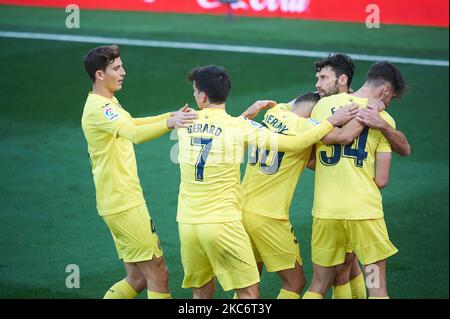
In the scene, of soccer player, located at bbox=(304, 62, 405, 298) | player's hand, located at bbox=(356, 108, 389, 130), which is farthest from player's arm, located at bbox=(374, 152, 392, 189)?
player's hand, located at bbox=(356, 108, 389, 130)

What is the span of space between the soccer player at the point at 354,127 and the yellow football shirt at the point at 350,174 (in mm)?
81

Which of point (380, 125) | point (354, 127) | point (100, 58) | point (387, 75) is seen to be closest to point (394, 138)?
point (380, 125)

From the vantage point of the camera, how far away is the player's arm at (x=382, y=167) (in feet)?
19.7

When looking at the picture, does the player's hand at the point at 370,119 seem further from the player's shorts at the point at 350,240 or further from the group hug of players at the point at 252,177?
the player's shorts at the point at 350,240

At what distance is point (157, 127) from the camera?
5.72m

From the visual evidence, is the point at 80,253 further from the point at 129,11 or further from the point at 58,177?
the point at 129,11

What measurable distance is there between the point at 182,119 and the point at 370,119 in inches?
47.0

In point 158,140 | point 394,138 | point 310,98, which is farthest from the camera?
point 158,140

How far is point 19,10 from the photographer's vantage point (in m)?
16.4

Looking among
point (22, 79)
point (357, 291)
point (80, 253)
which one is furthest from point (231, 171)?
point (22, 79)

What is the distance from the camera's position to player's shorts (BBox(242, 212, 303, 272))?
6.12 m

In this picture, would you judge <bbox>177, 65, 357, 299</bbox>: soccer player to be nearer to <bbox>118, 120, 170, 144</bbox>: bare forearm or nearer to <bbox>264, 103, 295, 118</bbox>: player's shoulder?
<bbox>118, 120, 170, 144</bbox>: bare forearm

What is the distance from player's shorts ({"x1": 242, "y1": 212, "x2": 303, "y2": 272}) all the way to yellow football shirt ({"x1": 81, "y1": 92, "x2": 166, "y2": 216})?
77 centimetres

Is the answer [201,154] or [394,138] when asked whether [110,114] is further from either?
[394,138]
